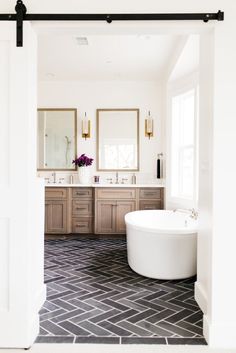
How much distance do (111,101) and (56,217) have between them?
2.45m

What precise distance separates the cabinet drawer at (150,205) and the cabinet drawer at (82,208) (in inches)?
35.7

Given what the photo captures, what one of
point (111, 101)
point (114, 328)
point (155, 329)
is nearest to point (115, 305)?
point (114, 328)

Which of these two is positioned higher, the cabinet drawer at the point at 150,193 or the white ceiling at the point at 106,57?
the white ceiling at the point at 106,57

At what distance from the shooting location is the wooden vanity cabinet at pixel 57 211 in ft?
18.0

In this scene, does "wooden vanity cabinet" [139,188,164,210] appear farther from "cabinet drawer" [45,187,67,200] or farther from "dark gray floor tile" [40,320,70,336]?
"dark gray floor tile" [40,320,70,336]

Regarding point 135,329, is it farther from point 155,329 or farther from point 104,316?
point 104,316

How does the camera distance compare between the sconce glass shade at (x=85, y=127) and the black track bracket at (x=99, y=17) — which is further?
the sconce glass shade at (x=85, y=127)

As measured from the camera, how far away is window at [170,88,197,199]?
4.98 m

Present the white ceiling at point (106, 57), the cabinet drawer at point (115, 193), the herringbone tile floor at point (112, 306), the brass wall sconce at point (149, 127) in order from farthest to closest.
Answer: the brass wall sconce at point (149, 127) → the cabinet drawer at point (115, 193) → the white ceiling at point (106, 57) → the herringbone tile floor at point (112, 306)

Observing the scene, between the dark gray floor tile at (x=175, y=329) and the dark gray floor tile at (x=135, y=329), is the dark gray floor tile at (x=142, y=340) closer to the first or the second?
the dark gray floor tile at (x=135, y=329)

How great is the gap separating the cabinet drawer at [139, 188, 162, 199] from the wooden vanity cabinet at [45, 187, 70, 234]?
1.32 meters

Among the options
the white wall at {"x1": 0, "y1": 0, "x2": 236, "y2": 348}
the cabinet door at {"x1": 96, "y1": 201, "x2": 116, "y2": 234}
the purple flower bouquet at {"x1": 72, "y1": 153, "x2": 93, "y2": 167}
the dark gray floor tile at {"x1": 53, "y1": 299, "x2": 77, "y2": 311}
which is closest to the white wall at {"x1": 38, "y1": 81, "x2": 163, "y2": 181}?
the purple flower bouquet at {"x1": 72, "y1": 153, "x2": 93, "y2": 167}

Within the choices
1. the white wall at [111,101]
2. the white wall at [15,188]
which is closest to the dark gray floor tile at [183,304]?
the white wall at [15,188]

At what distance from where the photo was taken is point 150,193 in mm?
5477
